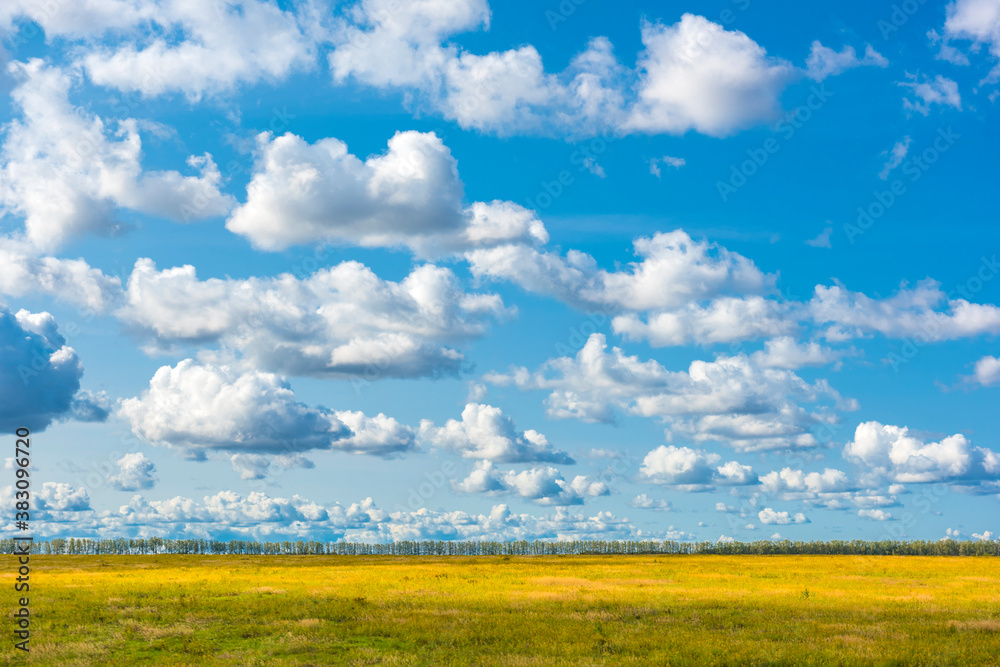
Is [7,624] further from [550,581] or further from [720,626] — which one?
[550,581]

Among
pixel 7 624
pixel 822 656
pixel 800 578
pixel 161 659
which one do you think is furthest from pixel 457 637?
pixel 800 578

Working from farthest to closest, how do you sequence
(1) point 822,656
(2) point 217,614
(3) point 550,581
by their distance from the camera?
(3) point 550,581
(2) point 217,614
(1) point 822,656

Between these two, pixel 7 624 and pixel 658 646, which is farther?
pixel 7 624

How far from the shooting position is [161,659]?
22406 mm

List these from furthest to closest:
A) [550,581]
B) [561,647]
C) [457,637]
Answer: [550,581] < [457,637] < [561,647]

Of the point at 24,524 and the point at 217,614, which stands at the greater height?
the point at 24,524

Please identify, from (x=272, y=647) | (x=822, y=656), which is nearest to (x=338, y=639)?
(x=272, y=647)

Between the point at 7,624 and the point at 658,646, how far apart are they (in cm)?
2506

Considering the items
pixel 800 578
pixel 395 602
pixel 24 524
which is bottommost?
pixel 800 578

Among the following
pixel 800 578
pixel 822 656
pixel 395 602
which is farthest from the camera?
pixel 800 578

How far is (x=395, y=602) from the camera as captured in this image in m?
35.6

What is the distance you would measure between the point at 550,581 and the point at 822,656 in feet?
105

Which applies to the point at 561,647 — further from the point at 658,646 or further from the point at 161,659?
the point at 161,659

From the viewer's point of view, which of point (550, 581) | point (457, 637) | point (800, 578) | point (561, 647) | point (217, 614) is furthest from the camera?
point (800, 578)
